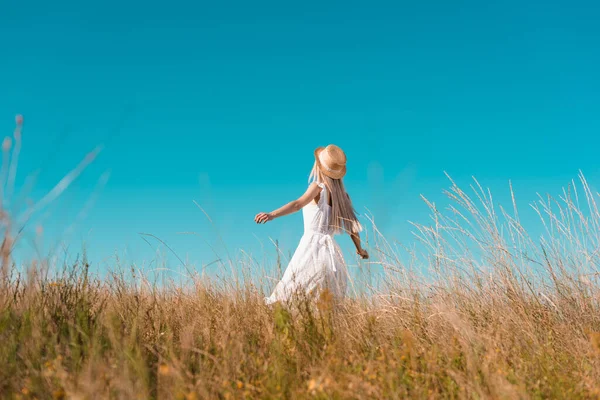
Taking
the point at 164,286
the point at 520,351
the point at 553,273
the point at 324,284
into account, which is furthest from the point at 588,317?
the point at 164,286

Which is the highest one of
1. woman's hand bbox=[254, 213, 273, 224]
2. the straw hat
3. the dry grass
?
the straw hat

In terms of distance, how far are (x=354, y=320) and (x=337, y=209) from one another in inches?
66.6

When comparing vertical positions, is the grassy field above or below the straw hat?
below

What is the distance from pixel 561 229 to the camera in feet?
15.1

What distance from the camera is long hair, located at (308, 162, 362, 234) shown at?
562cm

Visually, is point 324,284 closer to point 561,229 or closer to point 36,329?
point 561,229

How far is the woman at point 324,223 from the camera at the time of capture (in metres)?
5.20

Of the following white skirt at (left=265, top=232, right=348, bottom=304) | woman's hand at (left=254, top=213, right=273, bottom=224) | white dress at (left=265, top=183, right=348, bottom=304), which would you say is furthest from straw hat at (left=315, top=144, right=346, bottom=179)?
woman's hand at (left=254, top=213, right=273, bottom=224)

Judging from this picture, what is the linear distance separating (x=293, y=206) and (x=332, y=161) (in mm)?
674

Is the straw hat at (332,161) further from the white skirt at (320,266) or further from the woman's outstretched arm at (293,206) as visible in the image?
the white skirt at (320,266)

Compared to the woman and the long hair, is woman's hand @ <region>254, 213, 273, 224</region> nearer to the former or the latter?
the woman

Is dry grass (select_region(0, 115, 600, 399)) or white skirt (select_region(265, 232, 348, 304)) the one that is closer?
dry grass (select_region(0, 115, 600, 399))

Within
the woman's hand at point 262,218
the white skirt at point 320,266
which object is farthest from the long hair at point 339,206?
the woman's hand at point 262,218

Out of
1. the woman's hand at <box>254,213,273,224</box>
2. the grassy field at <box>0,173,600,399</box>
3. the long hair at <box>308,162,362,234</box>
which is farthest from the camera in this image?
the long hair at <box>308,162,362,234</box>
